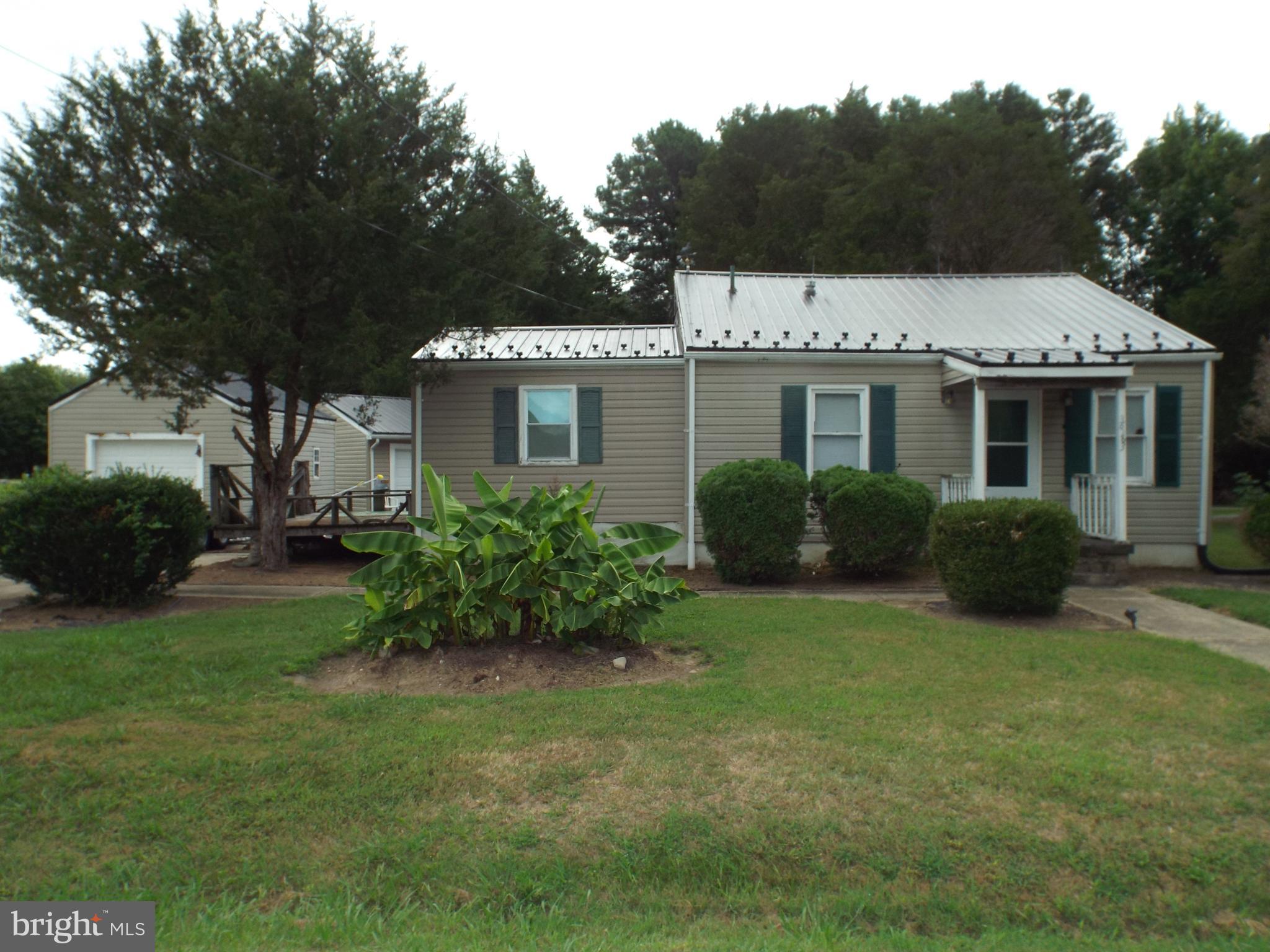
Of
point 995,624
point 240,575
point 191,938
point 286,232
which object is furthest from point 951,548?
point 240,575

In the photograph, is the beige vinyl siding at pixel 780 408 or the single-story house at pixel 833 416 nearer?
the single-story house at pixel 833 416

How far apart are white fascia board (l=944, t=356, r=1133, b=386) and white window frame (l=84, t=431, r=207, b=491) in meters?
16.7

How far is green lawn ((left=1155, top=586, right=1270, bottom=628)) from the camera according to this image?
9.07 metres

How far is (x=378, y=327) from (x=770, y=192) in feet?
70.9

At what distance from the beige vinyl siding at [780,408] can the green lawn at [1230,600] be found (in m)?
3.48

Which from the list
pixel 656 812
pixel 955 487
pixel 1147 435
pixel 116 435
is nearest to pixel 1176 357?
pixel 1147 435

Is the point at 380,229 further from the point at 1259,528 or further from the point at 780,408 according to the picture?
the point at 1259,528

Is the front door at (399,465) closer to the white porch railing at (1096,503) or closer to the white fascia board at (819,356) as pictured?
the white fascia board at (819,356)

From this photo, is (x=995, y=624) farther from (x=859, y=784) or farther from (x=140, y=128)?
(x=140, y=128)

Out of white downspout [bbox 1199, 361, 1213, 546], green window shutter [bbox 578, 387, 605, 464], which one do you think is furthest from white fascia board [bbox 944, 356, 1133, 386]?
green window shutter [bbox 578, 387, 605, 464]

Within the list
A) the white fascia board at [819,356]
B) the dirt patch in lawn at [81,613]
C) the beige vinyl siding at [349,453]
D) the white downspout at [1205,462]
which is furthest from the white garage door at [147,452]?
the white downspout at [1205,462]

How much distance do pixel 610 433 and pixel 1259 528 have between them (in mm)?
8911

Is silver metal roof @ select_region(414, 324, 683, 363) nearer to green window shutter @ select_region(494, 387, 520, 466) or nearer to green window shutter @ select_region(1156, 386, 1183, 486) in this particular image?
green window shutter @ select_region(494, 387, 520, 466)

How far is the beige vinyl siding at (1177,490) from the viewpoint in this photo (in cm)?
1316
